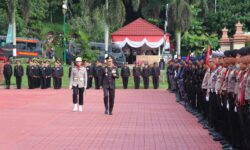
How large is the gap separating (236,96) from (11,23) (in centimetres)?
4140

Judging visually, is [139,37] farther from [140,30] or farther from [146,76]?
[146,76]

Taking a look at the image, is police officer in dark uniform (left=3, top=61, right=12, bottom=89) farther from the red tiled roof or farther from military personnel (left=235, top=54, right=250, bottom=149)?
military personnel (left=235, top=54, right=250, bottom=149)

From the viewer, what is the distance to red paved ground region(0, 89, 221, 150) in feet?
43.4

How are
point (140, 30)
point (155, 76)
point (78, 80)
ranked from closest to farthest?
point (78, 80) < point (155, 76) < point (140, 30)

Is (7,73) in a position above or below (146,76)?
above

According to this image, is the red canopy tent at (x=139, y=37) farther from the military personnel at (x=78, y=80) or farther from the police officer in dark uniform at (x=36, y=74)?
the military personnel at (x=78, y=80)

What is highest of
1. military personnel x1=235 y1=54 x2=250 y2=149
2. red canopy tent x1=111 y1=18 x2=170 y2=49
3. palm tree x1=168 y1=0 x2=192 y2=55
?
palm tree x1=168 y1=0 x2=192 y2=55

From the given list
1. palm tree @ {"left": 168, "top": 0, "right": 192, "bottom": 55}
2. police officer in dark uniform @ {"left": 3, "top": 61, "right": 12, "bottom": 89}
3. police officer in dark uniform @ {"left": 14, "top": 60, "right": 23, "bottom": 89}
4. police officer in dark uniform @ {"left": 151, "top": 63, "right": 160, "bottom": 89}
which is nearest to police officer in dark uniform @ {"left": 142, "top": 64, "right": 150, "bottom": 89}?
police officer in dark uniform @ {"left": 151, "top": 63, "right": 160, "bottom": 89}

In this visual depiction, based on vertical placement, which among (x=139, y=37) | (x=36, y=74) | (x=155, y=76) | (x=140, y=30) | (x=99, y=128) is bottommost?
(x=99, y=128)

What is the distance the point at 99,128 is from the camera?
16.4 metres

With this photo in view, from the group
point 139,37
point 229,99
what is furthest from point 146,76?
point 229,99

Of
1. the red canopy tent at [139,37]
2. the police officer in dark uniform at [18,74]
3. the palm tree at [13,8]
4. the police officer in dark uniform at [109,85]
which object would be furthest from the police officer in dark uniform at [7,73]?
the police officer in dark uniform at [109,85]

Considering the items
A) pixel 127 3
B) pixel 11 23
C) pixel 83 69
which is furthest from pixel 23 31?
pixel 83 69

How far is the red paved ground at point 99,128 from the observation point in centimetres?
1322
